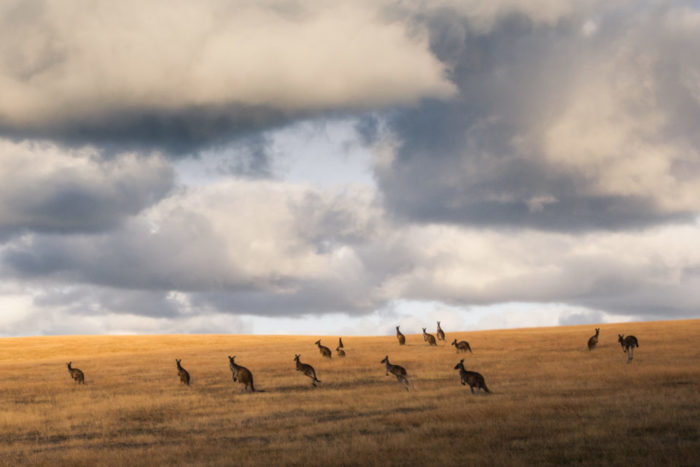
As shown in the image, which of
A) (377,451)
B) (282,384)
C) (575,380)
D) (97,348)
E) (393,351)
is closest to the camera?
(377,451)

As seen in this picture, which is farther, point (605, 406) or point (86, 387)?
point (86, 387)

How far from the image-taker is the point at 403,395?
26297 millimetres

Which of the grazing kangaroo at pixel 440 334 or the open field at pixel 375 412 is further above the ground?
the grazing kangaroo at pixel 440 334

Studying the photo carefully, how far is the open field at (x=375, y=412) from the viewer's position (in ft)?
52.8

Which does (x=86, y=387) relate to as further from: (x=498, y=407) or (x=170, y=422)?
(x=498, y=407)

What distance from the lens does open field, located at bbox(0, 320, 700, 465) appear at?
16094 mm

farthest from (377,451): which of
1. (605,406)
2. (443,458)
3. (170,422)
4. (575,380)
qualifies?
(575,380)

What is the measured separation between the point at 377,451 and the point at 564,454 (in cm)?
421

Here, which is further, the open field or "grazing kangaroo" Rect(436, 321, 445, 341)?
"grazing kangaroo" Rect(436, 321, 445, 341)

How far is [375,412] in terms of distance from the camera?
2302cm

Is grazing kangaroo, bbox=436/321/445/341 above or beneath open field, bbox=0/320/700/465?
above

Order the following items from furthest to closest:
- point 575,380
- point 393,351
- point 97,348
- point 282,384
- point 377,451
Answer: point 97,348 → point 393,351 → point 282,384 → point 575,380 → point 377,451

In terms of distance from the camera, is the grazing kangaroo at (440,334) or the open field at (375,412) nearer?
the open field at (375,412)

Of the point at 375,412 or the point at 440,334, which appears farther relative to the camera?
the point at 440,334
